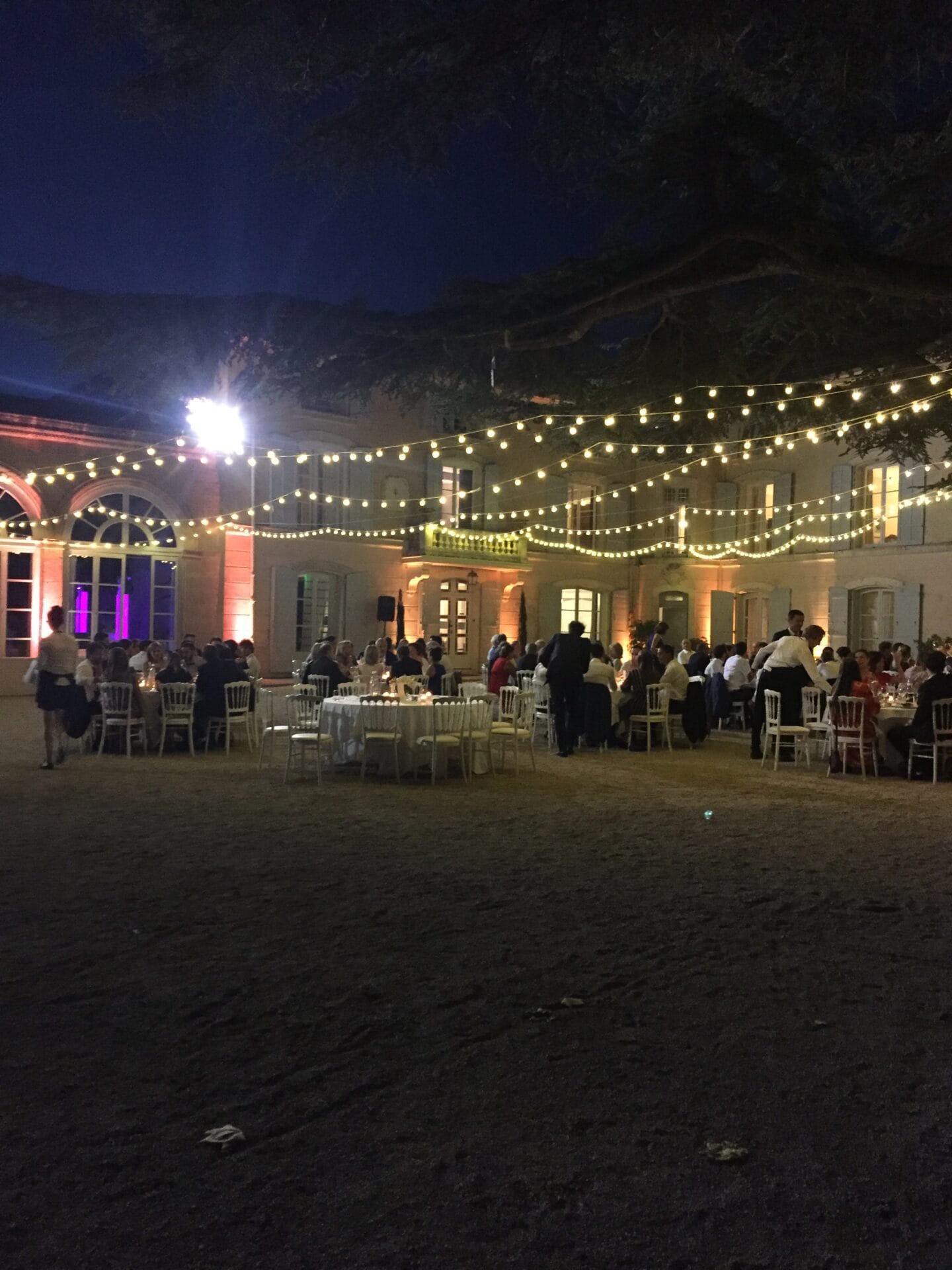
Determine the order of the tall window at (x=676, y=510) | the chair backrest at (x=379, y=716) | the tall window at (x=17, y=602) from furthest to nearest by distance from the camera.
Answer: the tall window at (x=676, y=510)
the tall window at (x=17, y=602)
the chair backrest at (x=379, y=716)

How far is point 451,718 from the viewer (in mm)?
8906

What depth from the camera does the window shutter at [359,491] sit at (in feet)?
71.7

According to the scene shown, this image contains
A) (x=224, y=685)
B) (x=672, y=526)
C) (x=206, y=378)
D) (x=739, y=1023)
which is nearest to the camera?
(x=739, y=1023)

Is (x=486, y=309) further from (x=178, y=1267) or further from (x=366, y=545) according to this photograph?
(x=366, y=545)

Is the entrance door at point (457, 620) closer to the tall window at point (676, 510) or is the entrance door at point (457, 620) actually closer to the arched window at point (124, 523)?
the tall window at point (676, 510)

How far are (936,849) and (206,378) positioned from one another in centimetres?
668

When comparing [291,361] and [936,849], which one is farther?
[291,361]

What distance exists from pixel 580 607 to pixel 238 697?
1524cm

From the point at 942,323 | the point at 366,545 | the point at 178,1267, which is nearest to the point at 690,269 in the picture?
the point at 942,323

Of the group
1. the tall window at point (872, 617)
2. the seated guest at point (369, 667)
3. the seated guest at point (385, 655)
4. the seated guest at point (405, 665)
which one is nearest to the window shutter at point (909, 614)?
the tall window at point (872, 617)

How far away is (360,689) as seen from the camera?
425 inches

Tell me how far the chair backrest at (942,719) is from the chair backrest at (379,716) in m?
4.63

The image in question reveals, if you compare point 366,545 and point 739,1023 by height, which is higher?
point 366,545

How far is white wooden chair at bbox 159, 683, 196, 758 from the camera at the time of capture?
33.9ft
